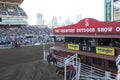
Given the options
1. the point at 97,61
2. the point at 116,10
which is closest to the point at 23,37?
the point at 116,10

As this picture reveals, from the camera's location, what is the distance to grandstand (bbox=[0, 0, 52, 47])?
37094 millimetres

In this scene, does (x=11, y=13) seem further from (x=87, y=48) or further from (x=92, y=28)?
(x=87, y=48)

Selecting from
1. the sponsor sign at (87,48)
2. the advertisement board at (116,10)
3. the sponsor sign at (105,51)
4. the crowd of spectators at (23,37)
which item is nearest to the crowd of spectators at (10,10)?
the crowd of spectators at (23,37)

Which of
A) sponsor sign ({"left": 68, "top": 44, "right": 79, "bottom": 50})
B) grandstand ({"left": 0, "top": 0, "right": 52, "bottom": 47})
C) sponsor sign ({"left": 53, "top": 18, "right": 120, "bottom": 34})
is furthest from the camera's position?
grandstand ({"left": 0, "top": 0, "right": 52, "bottom": 47})

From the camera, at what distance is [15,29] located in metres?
43.9

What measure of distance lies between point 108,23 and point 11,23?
119ft

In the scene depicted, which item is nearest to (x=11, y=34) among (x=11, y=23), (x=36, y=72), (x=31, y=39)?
(x=31, y=39)

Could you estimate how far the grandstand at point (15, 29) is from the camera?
122 ft

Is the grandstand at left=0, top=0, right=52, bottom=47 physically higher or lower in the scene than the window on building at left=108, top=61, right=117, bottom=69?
higher

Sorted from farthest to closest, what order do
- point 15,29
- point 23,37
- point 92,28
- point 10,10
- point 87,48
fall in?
point 10,10, point 15,29, point 23,37, point 92,28, point 87,48

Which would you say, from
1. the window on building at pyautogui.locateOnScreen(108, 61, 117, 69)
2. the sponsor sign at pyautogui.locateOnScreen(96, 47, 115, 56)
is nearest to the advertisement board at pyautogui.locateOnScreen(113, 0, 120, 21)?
the sponsor sign at pyautogui.locateOnScreen(96, 47, 115, 56)

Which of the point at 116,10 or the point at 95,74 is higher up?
the point at 116,10

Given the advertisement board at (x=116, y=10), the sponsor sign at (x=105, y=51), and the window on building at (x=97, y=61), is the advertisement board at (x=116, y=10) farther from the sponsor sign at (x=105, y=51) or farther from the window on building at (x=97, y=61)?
the window on building at (x=97, y=61)

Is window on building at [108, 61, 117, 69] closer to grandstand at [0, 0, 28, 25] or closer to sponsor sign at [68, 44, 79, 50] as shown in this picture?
sponsor sign at [68, 44, 79, 50]
